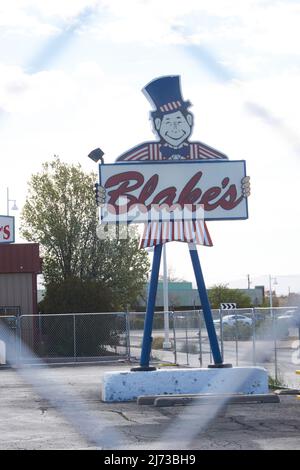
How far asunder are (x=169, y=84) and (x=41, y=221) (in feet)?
96.3

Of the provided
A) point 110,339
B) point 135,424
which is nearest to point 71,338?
point 110,339

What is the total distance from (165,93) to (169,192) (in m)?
1.82

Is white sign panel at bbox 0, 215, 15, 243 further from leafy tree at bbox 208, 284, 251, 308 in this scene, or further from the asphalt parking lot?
leafy tree at bbox 208, 284, 251, 308

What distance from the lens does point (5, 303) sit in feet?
121

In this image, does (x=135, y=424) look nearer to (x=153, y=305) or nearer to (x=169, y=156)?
(x=153, y=305)

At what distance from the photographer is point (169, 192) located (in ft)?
53.3

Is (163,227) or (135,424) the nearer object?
(135,424)

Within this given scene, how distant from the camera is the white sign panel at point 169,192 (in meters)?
16.1

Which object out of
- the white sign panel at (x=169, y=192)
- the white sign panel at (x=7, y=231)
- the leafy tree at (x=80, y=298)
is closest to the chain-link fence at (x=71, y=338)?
the leafy tree at (x=80, y=298)

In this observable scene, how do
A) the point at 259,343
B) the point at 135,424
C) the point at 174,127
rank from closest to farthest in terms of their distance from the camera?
1. the point at 135,424
2. the point at 174,127
3. the point at 259,343

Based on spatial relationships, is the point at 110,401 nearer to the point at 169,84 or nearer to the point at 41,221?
the point at 169,84

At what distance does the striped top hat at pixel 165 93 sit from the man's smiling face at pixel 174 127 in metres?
0.14

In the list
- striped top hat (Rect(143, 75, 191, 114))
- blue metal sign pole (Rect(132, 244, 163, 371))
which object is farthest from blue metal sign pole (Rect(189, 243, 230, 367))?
striped top hat (Rect(143, 75, 191, 114))
